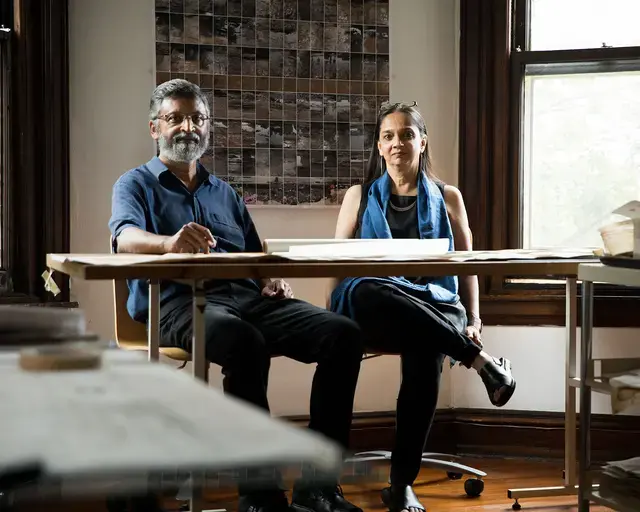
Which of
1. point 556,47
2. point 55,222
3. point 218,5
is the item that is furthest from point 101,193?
point 556,47

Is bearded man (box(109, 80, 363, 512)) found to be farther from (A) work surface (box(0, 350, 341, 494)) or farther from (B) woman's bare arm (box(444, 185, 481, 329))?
(A) work surface (box(0, 350, 341, 494))

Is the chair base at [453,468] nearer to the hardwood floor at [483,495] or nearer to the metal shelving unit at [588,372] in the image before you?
the hardwood floor at [483,495]

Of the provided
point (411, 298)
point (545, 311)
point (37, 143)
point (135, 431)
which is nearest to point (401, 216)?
point (411, 298)

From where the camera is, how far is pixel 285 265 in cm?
211

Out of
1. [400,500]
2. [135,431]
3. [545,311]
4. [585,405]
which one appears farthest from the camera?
[545,311]

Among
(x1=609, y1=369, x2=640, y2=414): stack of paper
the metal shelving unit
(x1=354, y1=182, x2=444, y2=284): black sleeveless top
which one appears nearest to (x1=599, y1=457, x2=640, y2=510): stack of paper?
the metal shelving unit

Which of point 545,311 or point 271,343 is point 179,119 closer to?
point 271,343

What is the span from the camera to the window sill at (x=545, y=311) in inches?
130

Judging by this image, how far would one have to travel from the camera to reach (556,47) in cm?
340

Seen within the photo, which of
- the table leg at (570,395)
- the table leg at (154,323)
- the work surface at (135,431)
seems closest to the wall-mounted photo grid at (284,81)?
the table leg at (570,395)

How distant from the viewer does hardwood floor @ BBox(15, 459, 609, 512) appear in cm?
275

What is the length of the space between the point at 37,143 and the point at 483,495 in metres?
1.86

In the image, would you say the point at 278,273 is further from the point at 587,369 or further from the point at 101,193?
the point at 101,193

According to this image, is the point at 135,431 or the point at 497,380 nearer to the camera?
the point at 135,431
